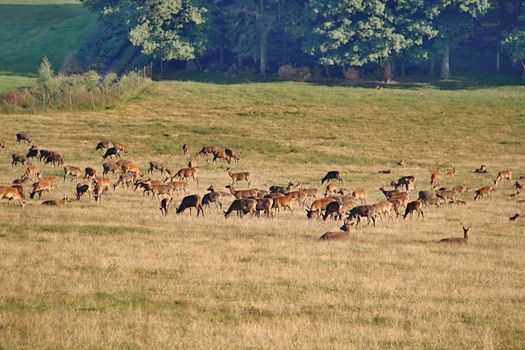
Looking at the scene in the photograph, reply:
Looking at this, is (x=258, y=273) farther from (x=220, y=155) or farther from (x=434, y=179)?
(x=220, y=155)

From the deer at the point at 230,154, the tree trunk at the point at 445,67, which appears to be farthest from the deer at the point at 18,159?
the tree trunk at the point at 445,67

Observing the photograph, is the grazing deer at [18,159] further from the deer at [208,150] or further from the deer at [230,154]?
the deer at [230,154]

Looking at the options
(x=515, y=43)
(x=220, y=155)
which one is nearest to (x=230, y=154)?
(x=220, y=155)

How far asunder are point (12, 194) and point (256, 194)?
9223 mm

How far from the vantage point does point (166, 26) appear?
9025 centimetres

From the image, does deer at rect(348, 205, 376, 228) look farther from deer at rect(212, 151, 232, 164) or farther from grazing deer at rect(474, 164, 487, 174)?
deer at rect(212, 151, 232, 164)

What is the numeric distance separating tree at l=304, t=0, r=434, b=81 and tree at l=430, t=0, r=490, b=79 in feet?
3.94

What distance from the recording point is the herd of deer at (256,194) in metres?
32.5

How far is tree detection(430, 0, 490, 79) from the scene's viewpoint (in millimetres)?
83875


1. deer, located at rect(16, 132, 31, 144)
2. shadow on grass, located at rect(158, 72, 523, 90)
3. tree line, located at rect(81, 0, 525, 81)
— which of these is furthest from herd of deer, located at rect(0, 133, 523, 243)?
tree line, located at rect(81, 0, 525, 81)

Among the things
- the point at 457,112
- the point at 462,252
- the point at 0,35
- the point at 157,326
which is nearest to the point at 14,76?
the point at 0,35

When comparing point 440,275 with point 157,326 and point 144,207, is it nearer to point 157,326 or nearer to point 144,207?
point 157,326

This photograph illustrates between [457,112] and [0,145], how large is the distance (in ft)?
114

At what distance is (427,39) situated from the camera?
8738 cm
